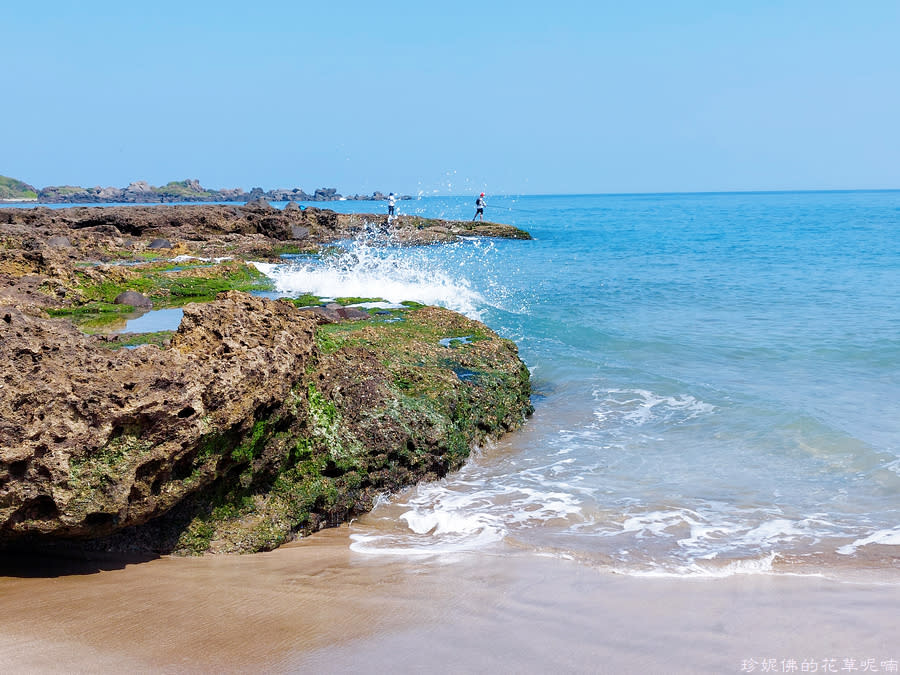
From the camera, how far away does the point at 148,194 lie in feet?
420

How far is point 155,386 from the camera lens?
4414 mm

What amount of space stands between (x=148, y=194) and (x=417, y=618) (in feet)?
453

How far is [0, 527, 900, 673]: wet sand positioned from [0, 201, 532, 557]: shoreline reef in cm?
41

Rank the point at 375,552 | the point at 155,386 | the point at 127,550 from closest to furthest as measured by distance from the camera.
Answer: the point at 155,386, the point at 127,550, the point at 375,552

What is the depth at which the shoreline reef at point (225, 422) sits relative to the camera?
13.6 feet

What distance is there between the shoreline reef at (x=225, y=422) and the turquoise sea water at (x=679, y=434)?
1.66 feet

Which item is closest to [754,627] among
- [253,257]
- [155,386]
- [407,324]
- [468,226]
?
[155,386]

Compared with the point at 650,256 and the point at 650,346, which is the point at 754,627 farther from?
the point at 650,256

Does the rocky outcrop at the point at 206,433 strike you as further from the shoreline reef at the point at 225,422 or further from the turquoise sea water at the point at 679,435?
the turquoise sea water at the point at 679,435

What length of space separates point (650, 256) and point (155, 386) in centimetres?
3091

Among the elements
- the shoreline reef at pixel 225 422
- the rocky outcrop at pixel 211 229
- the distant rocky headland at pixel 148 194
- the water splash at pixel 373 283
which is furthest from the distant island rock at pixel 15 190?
the shoreline reef at pixel 225 422

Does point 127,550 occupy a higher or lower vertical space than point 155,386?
Result: lower

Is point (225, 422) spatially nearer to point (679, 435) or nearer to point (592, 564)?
point (592, 564)

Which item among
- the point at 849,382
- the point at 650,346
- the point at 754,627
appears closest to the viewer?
the point at 754,627
